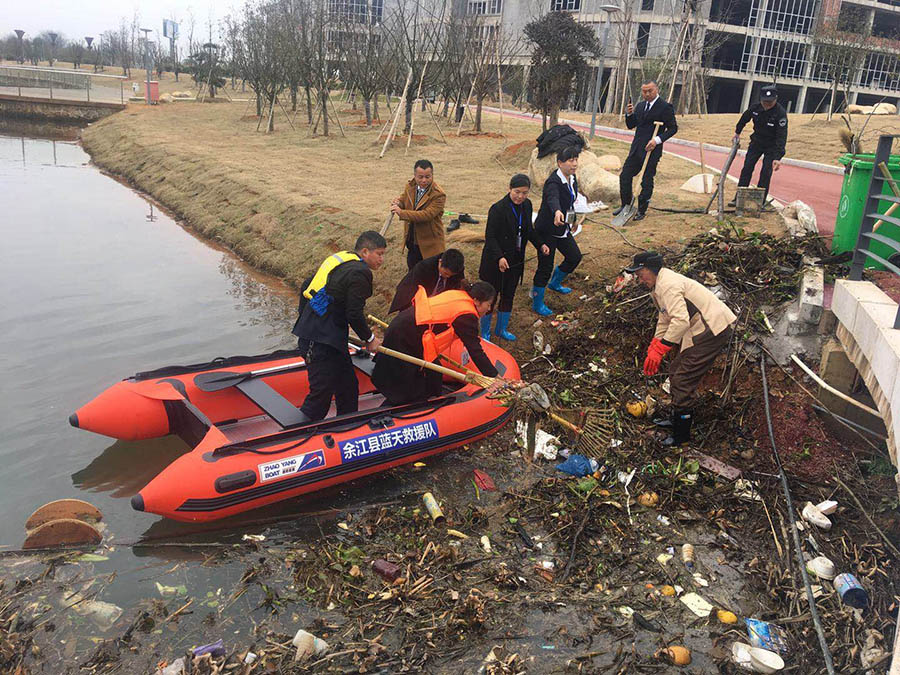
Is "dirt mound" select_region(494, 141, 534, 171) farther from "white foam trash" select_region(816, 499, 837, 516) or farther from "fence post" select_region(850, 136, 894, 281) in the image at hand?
"white foam trash" select_region(816, 499, 837, 516)

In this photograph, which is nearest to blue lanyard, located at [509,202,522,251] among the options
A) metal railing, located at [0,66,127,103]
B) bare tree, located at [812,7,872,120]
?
bare tree, located at [812,7,872,120]

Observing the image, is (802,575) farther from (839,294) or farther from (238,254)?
(238,254)

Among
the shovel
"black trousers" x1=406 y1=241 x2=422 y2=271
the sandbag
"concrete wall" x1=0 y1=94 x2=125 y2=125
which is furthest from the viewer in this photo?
"concrete wall" x1=0 y1=94 x2=125 y2=125

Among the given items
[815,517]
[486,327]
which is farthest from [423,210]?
[815,517]

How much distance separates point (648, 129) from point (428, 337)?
5104mm

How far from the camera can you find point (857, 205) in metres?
7.05

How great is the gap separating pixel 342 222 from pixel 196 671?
8.74 m

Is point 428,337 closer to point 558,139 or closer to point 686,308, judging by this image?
point 686,308

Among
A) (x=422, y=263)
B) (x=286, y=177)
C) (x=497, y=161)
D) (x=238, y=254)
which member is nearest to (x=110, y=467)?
(x=422, y=263)

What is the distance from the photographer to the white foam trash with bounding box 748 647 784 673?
4.00m

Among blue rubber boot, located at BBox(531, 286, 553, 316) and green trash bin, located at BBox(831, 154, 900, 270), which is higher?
green trash bin, located at BBox(831, 154, 900, 270)

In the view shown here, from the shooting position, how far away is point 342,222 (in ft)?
38.6

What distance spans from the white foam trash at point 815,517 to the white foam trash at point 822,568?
0.42 metres

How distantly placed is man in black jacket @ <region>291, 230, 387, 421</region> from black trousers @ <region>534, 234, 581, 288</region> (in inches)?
99.6
